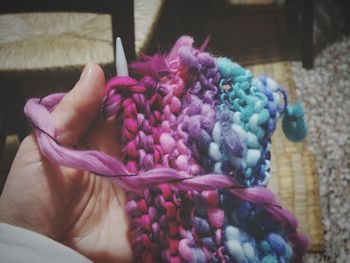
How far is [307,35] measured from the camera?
68.5 inches

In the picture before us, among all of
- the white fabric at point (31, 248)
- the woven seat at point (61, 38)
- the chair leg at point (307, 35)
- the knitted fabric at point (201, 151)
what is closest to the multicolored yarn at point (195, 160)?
the knitted fabric at point (201, 151)

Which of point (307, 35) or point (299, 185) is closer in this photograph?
point (299, 185)

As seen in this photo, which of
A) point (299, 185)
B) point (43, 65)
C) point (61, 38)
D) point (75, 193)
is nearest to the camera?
point (75, 193)

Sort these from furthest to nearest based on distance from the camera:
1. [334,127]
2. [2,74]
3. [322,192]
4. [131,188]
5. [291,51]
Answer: [291,51]
[334,127]
[322,192]
[2,74]
[131,188]

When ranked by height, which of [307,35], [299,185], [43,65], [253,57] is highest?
[43,65]

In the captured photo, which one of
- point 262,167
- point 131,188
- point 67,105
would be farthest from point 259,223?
point 67,105

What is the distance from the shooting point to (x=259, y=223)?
21.1 inches

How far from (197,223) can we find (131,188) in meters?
0.10

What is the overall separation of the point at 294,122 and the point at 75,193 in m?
0.37

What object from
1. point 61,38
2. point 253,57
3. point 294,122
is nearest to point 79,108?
point 294,122

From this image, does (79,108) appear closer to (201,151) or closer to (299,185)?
(201,151)

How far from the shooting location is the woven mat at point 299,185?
1.13m

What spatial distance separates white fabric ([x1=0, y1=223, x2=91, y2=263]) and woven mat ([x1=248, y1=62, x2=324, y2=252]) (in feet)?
2.55

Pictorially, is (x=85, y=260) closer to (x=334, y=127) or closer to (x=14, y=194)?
(x=14, y=194)
